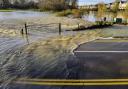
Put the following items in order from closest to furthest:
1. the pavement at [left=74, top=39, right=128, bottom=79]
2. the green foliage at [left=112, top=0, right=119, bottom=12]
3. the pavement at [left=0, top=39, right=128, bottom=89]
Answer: the pavement at [left=0, top=39, right=128, bottom=89]
the pavement at [left=74, top=39, right=128, bottom=79]
the green foliage at [left=112, top=0, right=119, bottom=12]

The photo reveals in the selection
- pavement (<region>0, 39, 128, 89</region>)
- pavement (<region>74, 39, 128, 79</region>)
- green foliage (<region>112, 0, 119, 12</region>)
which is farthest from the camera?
green foliage (<region>112, 0, 119, 12</region>)

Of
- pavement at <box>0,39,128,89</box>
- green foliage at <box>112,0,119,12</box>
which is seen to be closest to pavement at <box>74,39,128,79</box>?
pavement at <box>0,39,128,89</box>

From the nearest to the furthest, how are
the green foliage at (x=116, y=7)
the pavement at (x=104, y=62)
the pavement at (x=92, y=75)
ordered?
the pavement at (x=92, y=75), the pavement at (x=104, y=62), the green foliage at (x=116, y=7)

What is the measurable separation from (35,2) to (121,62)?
357ft

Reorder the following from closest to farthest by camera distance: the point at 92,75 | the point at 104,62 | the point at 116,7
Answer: the point at 92,75, the point at 104,62, the point at 116,7

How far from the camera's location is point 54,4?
95.8 meters

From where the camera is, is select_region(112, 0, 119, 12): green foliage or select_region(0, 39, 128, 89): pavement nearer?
select_region(0, 39, 128, 89): pavement

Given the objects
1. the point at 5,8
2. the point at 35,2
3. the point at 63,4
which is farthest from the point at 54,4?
the point at 5,8

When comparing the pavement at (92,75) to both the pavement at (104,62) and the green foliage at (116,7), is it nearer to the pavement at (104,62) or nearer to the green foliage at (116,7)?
the pavement at (104,62)

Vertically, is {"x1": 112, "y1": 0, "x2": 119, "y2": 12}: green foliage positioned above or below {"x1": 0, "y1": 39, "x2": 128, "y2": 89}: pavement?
above

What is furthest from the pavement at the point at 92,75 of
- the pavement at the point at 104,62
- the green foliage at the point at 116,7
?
the green foliage at the point at 116,7

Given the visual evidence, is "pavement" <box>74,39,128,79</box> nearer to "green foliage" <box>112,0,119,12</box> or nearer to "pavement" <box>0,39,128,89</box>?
"pavement" <box>0,39,128,89</box>

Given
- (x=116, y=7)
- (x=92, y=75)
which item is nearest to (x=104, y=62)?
(x=92, y=75)

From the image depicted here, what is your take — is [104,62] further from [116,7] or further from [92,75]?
[116,7]
